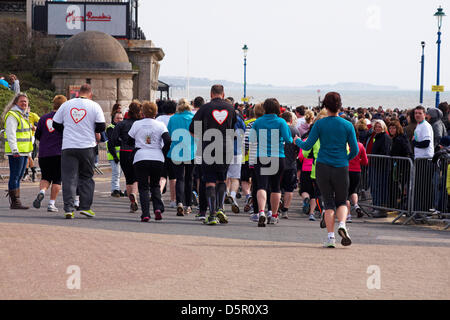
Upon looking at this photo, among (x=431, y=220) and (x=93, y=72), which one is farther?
(x=93, y=72)

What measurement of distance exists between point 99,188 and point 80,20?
21939mm

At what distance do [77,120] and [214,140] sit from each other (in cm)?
199

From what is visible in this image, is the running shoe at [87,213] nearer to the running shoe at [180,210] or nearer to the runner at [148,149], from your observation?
the runner at [148,149]

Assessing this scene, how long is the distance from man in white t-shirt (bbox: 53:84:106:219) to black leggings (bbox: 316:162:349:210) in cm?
361

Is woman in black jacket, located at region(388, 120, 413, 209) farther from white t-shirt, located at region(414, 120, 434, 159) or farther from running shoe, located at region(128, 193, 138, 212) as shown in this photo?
running shoe, located at region(128, 193, 138, 212)

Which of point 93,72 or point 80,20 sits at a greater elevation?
point 80,20

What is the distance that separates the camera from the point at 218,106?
11469 mm

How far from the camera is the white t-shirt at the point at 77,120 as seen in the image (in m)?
11.5

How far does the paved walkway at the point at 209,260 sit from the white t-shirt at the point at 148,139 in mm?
984

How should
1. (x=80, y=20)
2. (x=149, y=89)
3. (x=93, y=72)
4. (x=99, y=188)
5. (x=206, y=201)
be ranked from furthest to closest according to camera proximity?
(x=80, y=20), (x=149, y=89), (x=93, y=72), (x=99, y=188), (x=206, y=201)

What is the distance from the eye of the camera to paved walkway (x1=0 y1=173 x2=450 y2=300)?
273 inches

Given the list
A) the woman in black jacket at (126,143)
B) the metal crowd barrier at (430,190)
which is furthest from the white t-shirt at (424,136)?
the woman in black jacket at (126,143)
